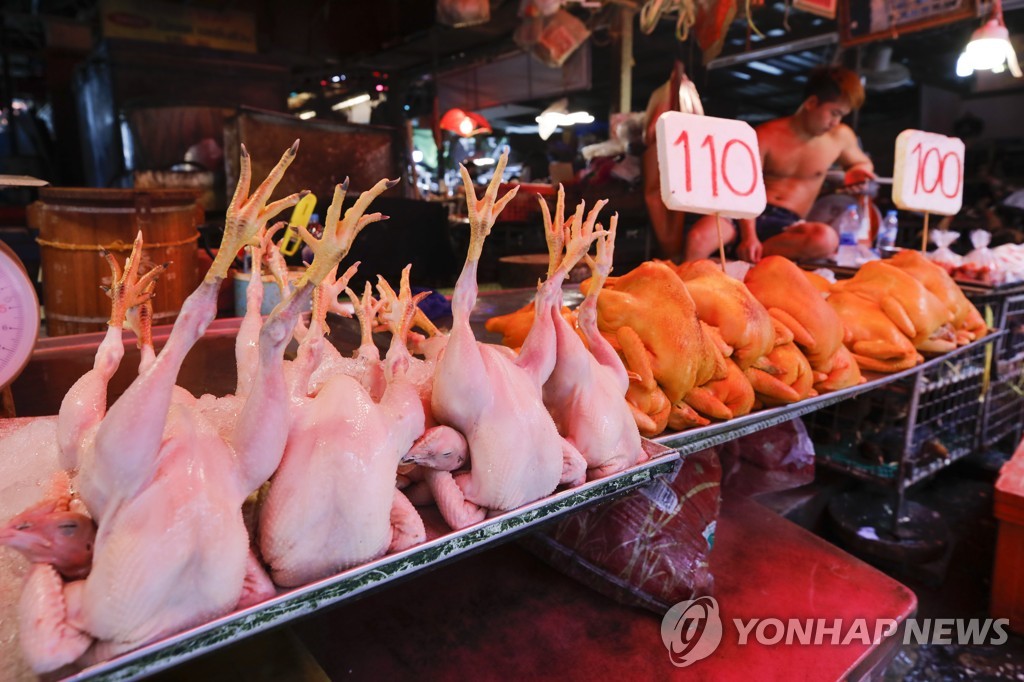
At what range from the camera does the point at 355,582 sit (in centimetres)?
88

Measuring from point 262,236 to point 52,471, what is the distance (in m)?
0.55

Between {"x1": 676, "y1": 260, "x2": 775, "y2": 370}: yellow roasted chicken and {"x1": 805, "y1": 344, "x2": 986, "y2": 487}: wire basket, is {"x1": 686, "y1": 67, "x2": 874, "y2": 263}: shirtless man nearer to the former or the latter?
{"x1": 805, "y1": 344, "x2": 986, "y2": 487}: wire basket

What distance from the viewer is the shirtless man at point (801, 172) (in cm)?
401

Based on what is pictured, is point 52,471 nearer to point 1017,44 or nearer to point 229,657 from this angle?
point 229,657

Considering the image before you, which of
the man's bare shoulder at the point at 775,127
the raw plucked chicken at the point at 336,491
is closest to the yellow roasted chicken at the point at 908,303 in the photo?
the raw plucked chicken at the point at 336,491

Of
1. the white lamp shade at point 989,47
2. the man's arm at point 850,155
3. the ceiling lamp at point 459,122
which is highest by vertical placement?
the ceiling lamp at point 459,122

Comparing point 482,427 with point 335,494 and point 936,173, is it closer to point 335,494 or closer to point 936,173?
point 335,494

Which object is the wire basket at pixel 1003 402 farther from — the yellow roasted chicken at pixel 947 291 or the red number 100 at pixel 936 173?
the red number 100 at pixel 936 173

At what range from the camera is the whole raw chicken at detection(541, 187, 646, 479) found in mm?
1223

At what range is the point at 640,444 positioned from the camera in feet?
4.34

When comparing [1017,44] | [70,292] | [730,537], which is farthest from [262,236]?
[1017,44]

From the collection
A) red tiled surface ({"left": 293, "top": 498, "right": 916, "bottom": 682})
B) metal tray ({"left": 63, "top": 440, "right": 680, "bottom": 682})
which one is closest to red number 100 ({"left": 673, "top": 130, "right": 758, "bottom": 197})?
metal tray ({"left": 63, "top": 440, "right": 680, "bottom": 682})

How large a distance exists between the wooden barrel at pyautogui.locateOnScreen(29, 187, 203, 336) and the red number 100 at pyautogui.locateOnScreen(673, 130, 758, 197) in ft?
6.11

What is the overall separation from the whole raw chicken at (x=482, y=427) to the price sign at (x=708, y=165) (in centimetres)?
107
